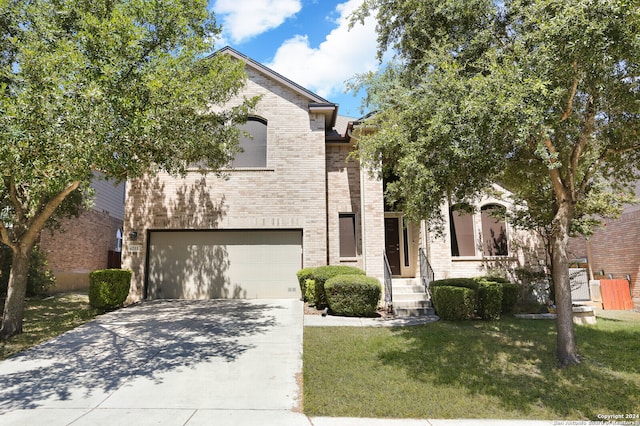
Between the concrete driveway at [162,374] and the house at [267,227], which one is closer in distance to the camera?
the concrete driveway at [162,374]

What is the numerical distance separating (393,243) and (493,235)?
141 inches

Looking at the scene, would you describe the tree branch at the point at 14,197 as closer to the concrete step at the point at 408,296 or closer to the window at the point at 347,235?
the window at the point at 347,235

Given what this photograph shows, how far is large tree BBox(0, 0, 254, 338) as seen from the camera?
6426mm

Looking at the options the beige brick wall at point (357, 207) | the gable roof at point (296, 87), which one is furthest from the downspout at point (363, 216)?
the gable roof at point (296, 87)

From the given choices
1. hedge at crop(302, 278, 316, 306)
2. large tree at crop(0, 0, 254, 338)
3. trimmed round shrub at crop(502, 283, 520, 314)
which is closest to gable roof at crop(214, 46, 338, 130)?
large tree at crop(0, 0, 254, 338)

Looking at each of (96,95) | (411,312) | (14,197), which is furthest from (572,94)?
(14,197)

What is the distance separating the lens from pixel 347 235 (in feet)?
47.0

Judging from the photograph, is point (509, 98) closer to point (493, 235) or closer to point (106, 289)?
point (493, 235)

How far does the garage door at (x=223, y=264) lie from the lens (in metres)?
13.4

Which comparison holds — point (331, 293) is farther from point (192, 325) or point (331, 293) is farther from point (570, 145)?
point (570, 145)

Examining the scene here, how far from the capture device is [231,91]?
10570 mm

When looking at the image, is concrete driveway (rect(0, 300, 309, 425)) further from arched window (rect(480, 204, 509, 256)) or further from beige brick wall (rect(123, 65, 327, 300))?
arched window (rect(480, 204, 509, 256))

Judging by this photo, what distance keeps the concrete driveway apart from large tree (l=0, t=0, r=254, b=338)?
2.60 m

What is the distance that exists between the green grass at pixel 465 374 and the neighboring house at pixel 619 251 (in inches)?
200
